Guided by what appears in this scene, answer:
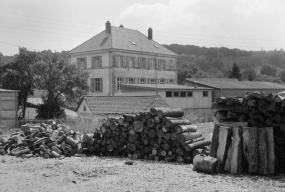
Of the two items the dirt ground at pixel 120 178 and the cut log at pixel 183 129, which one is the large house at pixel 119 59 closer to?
the cut log at pixel 183 129

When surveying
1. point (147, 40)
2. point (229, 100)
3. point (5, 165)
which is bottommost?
point (5, 165)

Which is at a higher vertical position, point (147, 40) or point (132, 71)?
point (147, 40)

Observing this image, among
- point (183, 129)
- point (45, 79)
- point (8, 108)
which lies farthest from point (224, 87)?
point (183, 129)

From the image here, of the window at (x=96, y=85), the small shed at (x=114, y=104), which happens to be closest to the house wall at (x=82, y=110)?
the small shed at (x=114, y=104)

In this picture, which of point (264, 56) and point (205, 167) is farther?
point (264, 56)

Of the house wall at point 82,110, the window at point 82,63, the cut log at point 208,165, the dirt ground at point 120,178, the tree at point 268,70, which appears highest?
the tree at point 268,70

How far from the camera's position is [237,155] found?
10.1 m

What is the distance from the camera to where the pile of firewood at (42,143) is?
14531 mm

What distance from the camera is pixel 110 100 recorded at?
33.0 meters

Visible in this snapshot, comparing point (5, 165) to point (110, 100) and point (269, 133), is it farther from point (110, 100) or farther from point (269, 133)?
point (110, 100)

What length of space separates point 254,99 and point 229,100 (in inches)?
30.1

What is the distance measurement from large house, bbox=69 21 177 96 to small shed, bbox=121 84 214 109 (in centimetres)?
675

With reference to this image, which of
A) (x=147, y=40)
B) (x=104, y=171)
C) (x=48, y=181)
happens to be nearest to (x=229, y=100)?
(x=104, y=171)

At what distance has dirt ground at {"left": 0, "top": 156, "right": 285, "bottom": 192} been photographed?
29.5ft
